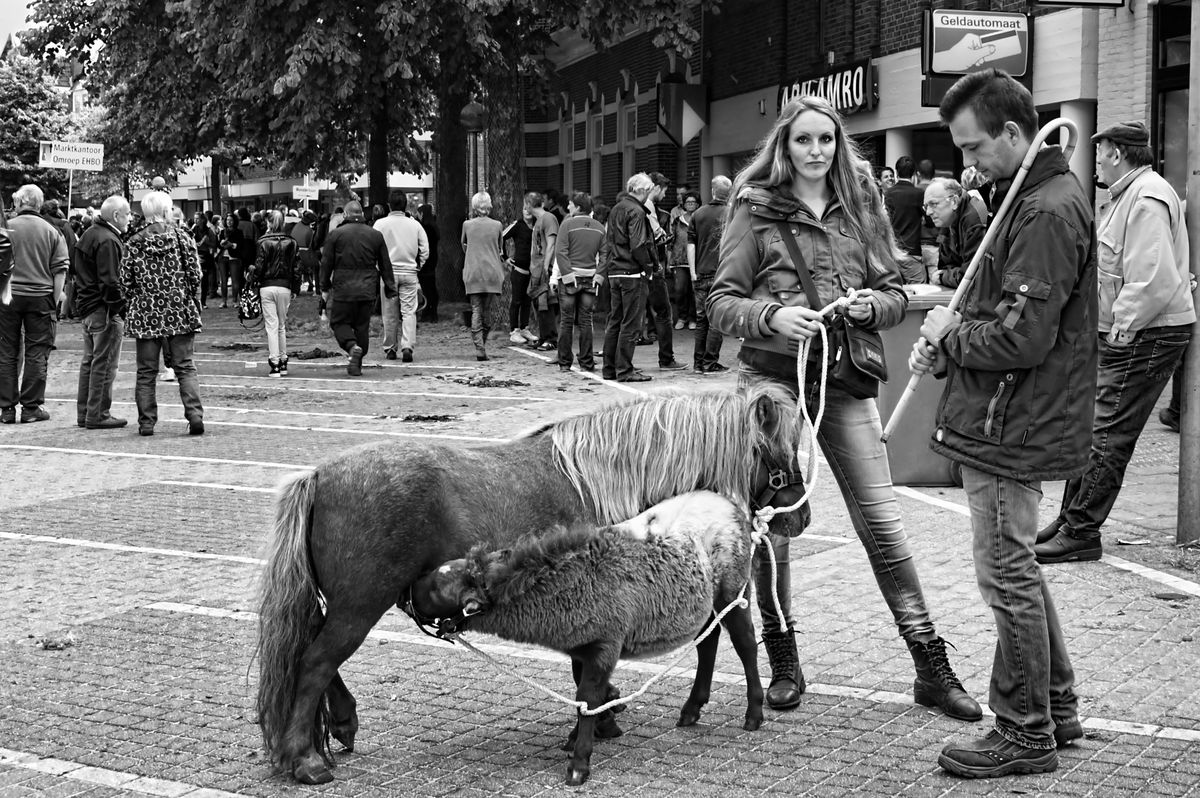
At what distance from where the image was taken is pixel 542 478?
181 inches

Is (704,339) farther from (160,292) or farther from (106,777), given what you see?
(106,777)

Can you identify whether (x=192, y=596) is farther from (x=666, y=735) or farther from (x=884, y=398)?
(x=884, y=398)

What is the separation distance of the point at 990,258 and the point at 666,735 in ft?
6.34

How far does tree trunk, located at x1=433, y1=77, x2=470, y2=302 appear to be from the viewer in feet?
81.5

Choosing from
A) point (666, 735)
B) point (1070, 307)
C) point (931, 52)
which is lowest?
point (666, 735)

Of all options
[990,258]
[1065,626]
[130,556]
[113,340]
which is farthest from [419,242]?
[990,258]

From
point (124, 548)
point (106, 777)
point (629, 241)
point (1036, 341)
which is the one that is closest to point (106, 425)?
point (124, 548)

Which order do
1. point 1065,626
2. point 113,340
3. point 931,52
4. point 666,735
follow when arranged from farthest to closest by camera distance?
point 931,52
point 113,340
point 1065,626
point 666,735

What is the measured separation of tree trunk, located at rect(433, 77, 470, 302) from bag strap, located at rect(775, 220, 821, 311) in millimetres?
20229

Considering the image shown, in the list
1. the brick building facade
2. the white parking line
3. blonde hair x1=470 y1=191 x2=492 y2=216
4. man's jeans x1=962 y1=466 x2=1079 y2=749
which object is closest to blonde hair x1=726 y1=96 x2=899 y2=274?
man's jeans x1=962 y1=466 x2=1079 y2=749

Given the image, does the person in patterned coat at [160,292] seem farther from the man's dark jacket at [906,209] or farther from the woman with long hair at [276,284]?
the man's dark jacket at [906,209]

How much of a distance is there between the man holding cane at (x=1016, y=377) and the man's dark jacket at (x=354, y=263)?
1354 centimetres

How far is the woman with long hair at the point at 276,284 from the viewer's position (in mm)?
17172

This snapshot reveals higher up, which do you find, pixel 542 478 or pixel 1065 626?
pixel 542 478
